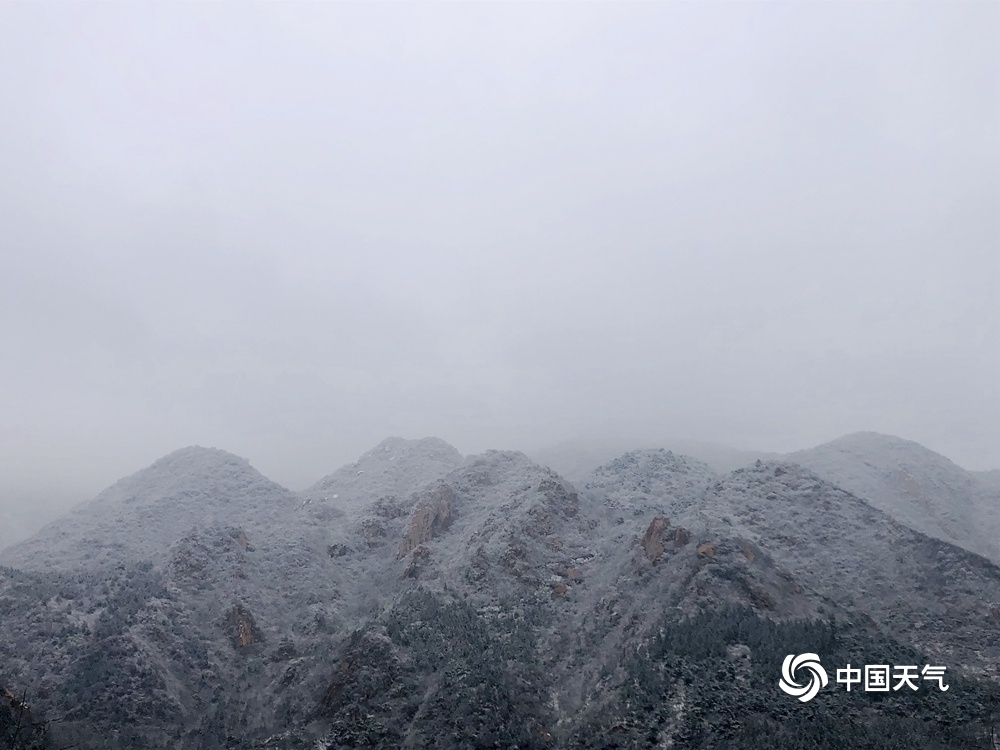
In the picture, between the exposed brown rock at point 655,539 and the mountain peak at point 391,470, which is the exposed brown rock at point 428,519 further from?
the exposed brown rock at point 655,539

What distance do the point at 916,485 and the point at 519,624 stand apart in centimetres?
7031

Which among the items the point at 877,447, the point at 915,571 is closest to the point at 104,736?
the point at 915,571

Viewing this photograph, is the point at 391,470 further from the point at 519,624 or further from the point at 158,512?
the point at 519,624

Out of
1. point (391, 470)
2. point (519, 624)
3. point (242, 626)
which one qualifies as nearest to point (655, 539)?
point (519, 624)

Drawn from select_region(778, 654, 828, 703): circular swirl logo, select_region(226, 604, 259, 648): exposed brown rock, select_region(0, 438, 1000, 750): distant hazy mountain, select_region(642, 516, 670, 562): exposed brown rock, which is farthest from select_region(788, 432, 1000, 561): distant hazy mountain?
select_region(226, 604, 259, 648): exposed brown rock

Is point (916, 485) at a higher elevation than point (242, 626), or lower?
higher

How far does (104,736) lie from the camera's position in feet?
134

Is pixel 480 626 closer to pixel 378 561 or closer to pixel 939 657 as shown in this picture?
pixel 378 561

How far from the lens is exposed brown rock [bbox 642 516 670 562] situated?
180 feet

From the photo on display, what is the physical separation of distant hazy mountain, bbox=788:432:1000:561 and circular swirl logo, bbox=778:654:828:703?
39.6 m

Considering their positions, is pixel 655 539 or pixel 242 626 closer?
pixel 242 626

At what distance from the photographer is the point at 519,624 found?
5081cm

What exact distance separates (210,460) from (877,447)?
11848 cm

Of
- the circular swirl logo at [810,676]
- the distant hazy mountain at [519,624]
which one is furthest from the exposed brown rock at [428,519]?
the circular swirl logo at [810,676]
